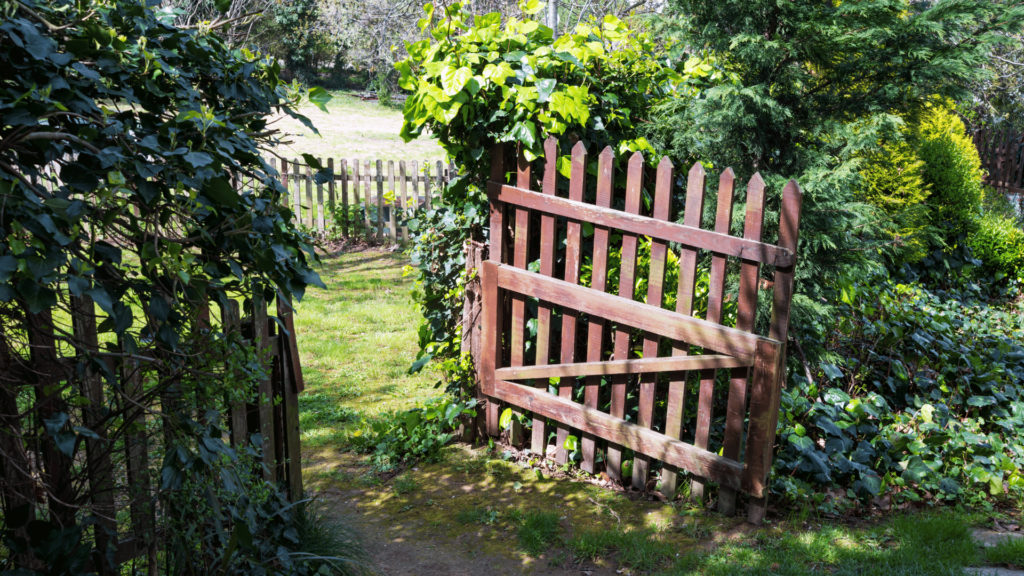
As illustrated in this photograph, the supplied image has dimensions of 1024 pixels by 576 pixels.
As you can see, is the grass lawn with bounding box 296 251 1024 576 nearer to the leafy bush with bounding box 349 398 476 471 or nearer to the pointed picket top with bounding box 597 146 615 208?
the leafy bush with bounding box 349 398 476 471

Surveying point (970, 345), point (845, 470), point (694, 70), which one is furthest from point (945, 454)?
point (694, 70)

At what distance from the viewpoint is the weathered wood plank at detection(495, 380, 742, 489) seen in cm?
361

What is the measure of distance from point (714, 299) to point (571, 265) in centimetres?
85

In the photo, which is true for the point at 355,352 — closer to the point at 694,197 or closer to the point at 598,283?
the point at 598,283

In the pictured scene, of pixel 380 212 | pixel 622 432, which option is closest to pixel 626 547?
pixel 622 432

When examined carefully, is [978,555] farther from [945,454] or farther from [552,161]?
[552,161]

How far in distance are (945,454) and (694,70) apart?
2690 millimetres

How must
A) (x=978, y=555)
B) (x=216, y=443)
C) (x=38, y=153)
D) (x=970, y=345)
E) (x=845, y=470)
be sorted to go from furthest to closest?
1. (x=970, y=345)
2. (x=845, y=470)
3. (x=978, y=555)
4. (x=216, y=443)
5. (x=38, y=153)

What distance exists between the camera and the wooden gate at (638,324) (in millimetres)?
3381

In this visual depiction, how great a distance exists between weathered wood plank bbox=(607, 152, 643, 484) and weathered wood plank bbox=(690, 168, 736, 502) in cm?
42

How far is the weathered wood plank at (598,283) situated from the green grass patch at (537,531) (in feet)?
1.74

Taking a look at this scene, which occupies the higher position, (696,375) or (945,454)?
(696,375)

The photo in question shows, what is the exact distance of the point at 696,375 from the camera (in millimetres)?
4148

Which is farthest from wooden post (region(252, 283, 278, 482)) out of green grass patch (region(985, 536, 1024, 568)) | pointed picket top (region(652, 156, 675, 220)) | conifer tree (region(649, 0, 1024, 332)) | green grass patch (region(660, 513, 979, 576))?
green grass patch (region(985, 536, 1024, 568))
